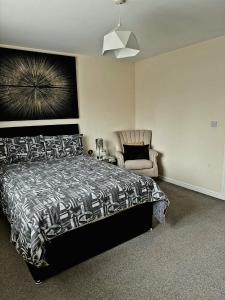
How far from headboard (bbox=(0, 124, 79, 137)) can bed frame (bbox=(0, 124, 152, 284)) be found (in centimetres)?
212

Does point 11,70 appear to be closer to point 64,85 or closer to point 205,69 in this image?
point 64,85

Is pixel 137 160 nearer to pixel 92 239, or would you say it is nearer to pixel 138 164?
pixel 138 164

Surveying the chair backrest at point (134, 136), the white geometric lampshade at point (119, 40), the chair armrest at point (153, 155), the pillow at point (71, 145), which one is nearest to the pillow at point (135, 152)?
the chair armrest at point (153, 155)

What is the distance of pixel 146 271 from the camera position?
76.0 inches

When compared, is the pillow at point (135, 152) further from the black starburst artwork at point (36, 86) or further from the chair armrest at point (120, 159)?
the black starburst artwork at point (36, 86)

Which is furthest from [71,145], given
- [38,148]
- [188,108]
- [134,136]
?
[188,108]

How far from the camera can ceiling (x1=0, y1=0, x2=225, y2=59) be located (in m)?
2.15

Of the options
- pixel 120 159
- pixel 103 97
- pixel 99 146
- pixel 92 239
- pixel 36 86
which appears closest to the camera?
pixel 92 239

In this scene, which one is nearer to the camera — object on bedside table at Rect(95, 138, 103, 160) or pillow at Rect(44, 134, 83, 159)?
pillow at Rect(44, 134, 83, 159)

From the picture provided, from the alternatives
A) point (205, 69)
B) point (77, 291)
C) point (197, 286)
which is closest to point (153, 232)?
point (197, 286)

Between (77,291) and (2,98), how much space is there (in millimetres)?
2891

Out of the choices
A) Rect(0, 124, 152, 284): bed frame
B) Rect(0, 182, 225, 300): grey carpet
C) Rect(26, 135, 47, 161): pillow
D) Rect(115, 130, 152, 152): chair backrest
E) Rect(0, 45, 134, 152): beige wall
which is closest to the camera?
Rect(0, 182, 225, 300): grey carpet

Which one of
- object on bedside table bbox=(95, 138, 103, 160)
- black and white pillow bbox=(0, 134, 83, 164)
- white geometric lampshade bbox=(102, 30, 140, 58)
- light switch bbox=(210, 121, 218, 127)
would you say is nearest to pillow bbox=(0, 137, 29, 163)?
black and white pillow bbox=(0, 134, 83, 164)

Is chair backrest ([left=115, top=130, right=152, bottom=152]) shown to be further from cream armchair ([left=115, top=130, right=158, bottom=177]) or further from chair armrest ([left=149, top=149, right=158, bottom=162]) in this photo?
chair armrest ([left=149, top=149, right=158, bottom=162])
